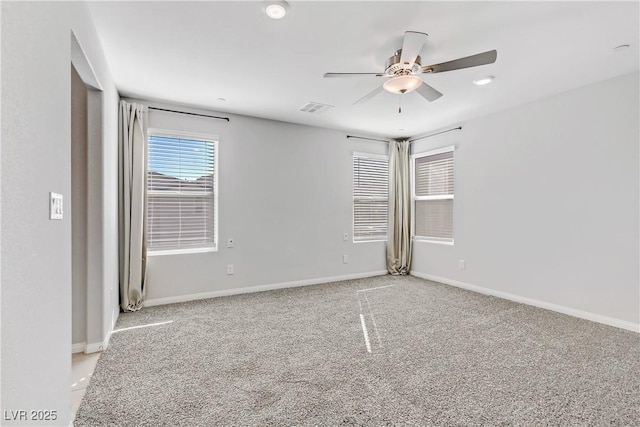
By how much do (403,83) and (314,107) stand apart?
158 centimetres

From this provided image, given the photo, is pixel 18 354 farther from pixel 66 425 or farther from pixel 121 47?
pixel 121 47

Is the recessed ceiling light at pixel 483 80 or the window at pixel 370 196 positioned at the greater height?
the recessed ceiling light at pixel 483 80

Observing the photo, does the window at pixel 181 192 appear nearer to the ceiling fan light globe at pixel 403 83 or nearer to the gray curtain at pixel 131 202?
the gray curtain at pixel 131 202

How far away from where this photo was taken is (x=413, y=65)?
2445 millimetres

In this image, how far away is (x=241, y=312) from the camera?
3.53 m

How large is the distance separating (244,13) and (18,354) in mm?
2156

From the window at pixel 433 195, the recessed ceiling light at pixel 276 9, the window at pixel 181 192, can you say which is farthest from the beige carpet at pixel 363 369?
the recessed ceiling light at pixel 276 9

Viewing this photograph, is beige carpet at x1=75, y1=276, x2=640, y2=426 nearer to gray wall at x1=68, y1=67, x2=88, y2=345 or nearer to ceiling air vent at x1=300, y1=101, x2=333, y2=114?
gray wall at x1=68, y1=67, x2=88, y2=345

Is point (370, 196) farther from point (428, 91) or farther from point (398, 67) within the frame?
point (398, 67)

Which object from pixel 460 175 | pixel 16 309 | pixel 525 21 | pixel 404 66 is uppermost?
pixel 525 21

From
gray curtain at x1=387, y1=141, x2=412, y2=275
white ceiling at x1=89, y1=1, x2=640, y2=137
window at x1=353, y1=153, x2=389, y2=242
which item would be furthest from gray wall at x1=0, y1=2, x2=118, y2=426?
gray curtain at x1=387, y1=141, x2=412, y2=275

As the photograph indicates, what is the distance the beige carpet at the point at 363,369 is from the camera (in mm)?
1781

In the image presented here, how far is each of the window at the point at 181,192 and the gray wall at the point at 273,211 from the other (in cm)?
12

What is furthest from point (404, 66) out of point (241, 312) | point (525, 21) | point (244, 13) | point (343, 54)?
point (241, 312)
